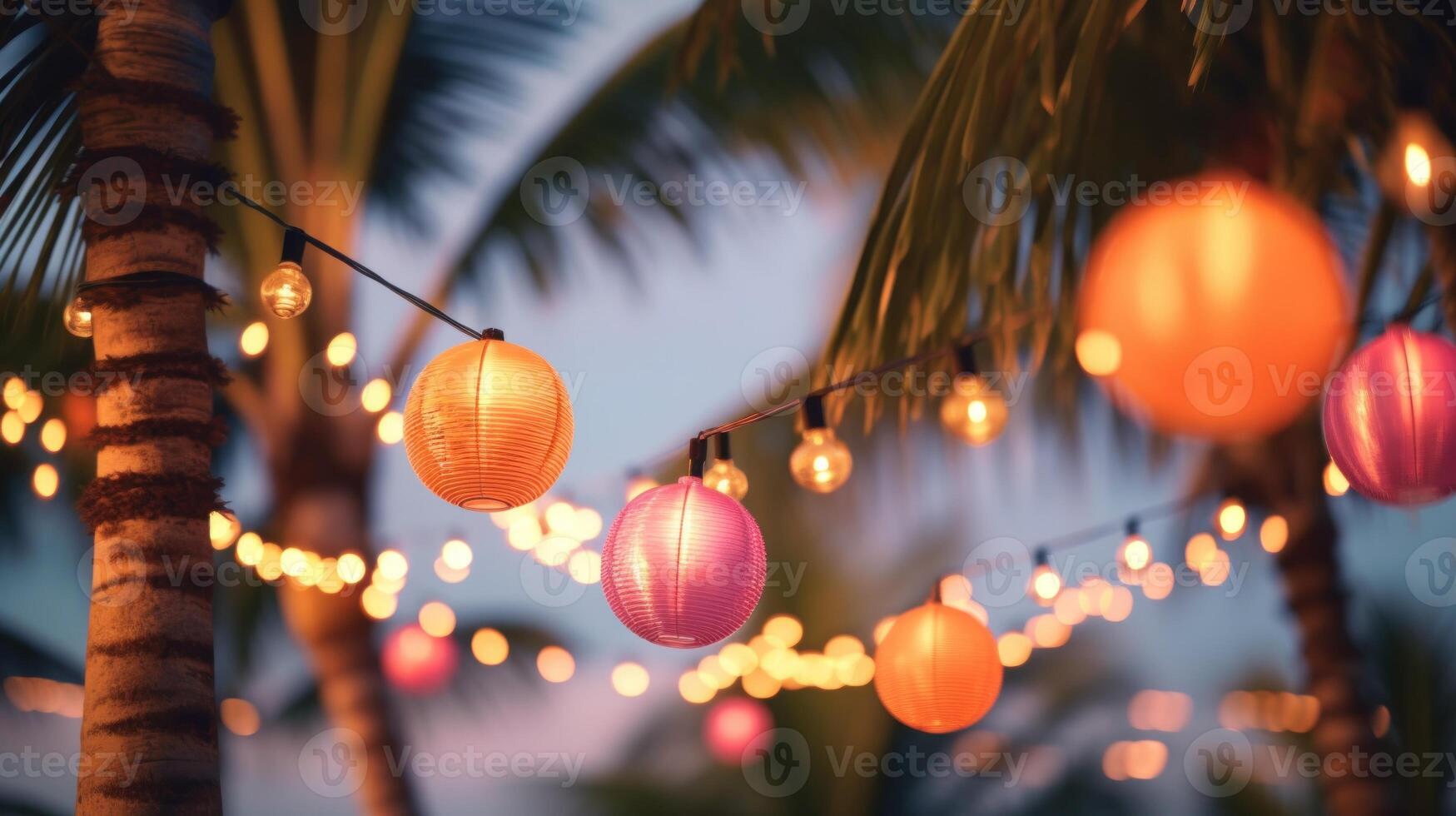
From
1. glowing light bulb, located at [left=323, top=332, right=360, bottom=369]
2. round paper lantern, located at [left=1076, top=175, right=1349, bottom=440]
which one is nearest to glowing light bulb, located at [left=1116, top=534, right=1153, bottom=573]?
round paper lantern, located at [left=1076, top=175, right=1349, bottom=440]

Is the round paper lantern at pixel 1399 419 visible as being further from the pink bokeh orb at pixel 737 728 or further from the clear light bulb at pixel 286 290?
the pink bokeh orb at pixel 737 728

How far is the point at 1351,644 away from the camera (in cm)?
538

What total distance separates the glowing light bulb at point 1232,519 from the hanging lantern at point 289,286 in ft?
13.3

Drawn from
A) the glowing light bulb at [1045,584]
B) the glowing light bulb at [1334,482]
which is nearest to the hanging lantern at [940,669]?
the glowing light bulb at [1045,584]

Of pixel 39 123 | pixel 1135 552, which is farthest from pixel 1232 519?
pixel 39 123

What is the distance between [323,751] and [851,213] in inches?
288

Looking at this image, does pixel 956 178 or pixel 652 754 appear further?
pixel 652 754

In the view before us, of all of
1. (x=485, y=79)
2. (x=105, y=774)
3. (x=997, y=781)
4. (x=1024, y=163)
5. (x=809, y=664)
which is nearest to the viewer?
(x=105, y=774)

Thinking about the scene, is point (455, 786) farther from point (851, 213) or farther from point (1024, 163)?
point (1024, 163)

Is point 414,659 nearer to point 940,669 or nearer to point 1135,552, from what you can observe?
point 1135,552

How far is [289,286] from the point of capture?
10.4 ft

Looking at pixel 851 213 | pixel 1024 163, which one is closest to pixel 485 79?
pixel 851 213

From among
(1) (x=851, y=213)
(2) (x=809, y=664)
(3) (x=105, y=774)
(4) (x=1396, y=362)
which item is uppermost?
(1) (x=851, y=213)

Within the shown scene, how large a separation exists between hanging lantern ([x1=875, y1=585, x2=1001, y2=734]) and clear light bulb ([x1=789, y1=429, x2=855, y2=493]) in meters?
0.78
